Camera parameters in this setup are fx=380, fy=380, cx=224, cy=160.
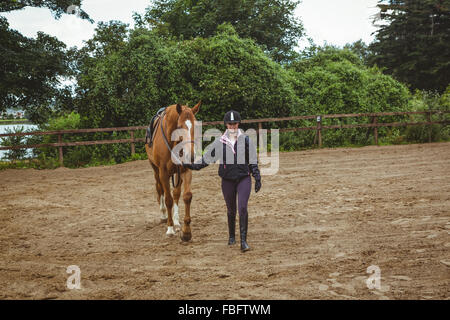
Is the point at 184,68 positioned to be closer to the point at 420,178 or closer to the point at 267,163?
the point at 267,163

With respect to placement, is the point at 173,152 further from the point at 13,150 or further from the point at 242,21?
the point at 242,21

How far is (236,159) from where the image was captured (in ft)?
16.4

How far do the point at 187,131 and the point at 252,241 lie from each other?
1782 mm

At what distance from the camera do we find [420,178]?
9.10m

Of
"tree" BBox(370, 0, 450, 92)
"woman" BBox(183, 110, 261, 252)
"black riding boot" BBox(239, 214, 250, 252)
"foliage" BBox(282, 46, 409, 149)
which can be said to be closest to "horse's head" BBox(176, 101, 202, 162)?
"woman" BBox(183, 110, 261, 252)

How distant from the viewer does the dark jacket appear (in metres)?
5.00

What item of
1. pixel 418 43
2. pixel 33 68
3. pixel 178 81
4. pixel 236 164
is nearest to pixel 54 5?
pixel 33 68

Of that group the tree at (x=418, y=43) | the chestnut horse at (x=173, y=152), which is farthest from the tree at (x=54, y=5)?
the tree at (x=418, y=43)

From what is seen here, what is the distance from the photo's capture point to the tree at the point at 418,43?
27.8m

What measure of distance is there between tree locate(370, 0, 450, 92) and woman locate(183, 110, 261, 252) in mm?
26339

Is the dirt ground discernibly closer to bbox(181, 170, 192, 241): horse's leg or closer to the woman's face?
bbox(181, 170, 192, 241): horse's leg

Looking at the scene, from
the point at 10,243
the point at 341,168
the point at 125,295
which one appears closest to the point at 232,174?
the point at 125,295

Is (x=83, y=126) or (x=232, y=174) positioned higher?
(x=83, y=126)

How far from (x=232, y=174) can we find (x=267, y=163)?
847 centimetres
